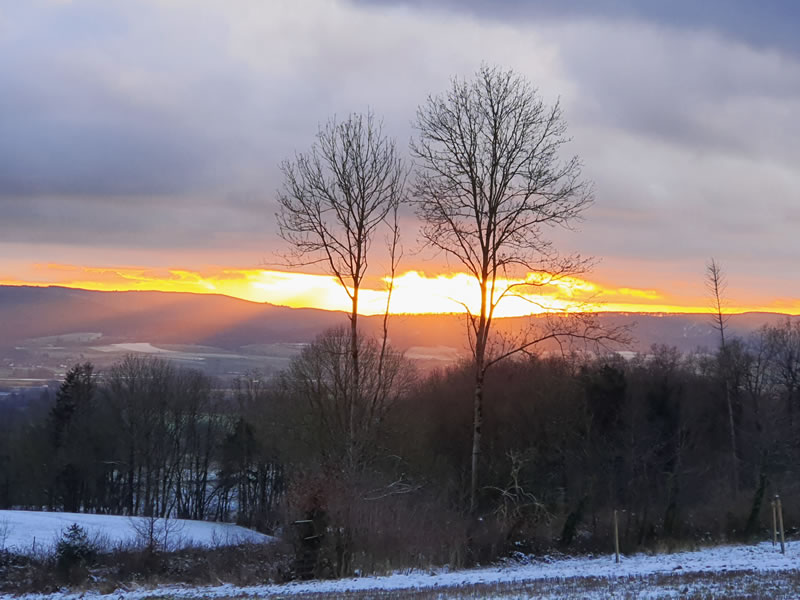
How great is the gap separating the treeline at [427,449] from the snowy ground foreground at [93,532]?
4906mm

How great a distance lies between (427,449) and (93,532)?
20.3 m

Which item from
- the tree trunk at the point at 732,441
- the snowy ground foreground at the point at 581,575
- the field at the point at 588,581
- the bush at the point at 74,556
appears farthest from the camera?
the tree trunk at the point at 732,441

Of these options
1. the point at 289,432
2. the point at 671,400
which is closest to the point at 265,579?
the point at 289,432

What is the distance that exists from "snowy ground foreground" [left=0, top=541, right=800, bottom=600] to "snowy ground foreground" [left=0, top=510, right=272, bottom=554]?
13.1 metres

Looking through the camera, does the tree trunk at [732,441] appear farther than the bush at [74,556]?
Yes

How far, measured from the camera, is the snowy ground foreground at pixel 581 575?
16109mm

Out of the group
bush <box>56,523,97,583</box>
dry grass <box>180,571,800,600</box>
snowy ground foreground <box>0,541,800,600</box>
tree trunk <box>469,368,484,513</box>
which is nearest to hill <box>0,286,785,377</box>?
tree trunk <box>469,368,484,513</box>

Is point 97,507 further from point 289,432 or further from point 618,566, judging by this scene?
point 618,566

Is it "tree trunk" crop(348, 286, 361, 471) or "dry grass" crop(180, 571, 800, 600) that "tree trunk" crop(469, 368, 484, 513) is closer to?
"tree trunk" crop(348, 286, 361, 471)

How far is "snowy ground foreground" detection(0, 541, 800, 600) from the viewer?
1611 centimetres

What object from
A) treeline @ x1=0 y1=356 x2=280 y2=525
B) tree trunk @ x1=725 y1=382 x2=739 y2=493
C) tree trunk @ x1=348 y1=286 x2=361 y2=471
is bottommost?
treeline @ x1=0 y1=356 x2=280 y2=525

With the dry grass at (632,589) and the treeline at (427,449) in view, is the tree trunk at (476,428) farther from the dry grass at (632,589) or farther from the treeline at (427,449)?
the dry grass at (632,589)

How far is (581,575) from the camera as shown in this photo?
1919 cm

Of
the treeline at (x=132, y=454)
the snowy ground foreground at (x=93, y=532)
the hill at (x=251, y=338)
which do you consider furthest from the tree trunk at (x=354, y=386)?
the treeline at (x=132, y=454)
